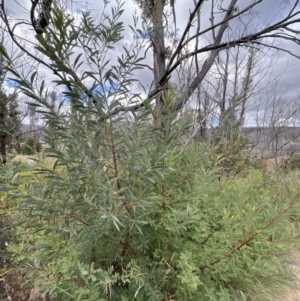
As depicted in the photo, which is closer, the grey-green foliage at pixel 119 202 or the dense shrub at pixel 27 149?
the grey-green foliage at pixel 119 202

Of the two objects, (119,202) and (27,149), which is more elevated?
(27,149)

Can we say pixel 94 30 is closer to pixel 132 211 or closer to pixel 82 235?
pixel 132 211

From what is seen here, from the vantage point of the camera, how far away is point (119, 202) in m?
0.91

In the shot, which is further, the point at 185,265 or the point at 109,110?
the point at 185,265

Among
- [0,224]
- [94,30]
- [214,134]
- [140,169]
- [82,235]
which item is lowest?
[0,224]

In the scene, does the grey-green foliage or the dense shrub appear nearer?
the grey-green foliage

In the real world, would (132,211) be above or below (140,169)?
below

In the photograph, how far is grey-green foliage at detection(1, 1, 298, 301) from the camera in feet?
2.92

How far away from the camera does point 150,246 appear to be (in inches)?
52.0

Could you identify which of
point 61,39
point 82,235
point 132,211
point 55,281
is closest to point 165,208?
point 132,211

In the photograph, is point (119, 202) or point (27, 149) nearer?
point (119, 202)

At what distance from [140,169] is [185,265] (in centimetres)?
57

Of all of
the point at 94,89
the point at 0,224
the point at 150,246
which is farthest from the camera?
the point at 0,224

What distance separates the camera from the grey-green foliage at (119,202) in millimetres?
891
